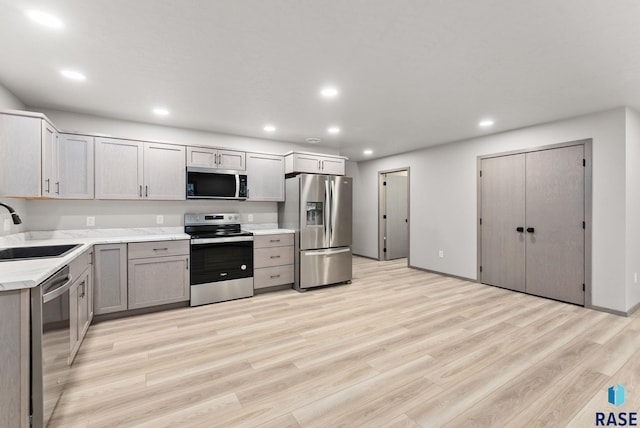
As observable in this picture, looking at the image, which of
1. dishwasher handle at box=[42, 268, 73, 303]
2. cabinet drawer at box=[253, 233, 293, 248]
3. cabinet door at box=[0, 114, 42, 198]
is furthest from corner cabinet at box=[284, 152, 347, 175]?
dishwasher handle at box=[42, 268, 73, 303]

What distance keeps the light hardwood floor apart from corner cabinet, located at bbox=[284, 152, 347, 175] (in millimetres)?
2097

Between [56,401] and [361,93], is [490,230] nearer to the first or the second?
[361,93]

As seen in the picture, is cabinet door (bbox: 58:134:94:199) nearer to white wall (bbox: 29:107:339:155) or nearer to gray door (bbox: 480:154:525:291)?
white wall (bbox: 29:107:339:155)

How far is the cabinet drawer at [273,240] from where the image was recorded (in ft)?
13.6

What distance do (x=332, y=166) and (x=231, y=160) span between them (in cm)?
166

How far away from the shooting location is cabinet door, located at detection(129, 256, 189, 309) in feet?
10.9

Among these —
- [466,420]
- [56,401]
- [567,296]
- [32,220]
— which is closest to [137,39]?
[56,401]

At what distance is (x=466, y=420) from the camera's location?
1.70 metres

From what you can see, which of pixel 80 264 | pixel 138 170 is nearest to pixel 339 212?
pixel 138 170

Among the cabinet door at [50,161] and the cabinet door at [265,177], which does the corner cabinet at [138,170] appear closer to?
the cabinet door at [50,161]

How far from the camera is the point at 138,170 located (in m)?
3.64

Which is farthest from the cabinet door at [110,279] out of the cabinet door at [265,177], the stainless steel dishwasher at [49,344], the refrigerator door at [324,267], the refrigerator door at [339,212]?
the refrigerator door at [339,212]

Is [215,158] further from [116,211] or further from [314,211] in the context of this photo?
[314,211]

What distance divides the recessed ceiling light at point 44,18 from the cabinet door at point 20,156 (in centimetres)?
120
